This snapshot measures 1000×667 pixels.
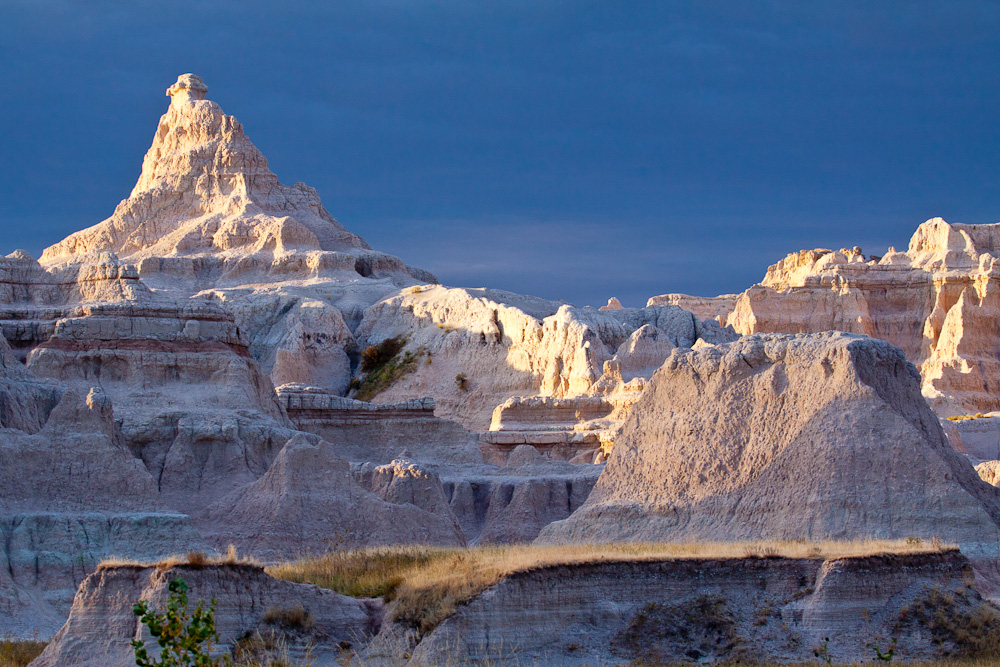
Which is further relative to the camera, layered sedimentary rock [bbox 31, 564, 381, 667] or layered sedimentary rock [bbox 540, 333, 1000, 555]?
layered sedimentary rock [bbox 540, 333, 1000, 555]

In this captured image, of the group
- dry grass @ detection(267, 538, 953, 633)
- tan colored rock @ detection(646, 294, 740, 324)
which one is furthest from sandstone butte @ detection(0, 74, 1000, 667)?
tan colored rock @ detection(646, 294, 740, 324)

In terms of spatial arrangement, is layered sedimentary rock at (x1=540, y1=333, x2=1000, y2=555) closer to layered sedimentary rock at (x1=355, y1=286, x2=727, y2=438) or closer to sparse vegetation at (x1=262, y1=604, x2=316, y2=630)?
sparse vegetation at (x1=262, y1=604, x2=316, y2=630)

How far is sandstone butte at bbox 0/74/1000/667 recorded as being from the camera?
17.2 meters

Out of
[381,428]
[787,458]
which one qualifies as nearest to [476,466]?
[381,428]

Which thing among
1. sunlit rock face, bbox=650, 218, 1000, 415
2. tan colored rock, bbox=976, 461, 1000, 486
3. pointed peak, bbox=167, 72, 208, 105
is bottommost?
tan colored rock, bbox=976, 461, 1000, 486

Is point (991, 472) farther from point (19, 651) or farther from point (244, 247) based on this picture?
point (244, 247)

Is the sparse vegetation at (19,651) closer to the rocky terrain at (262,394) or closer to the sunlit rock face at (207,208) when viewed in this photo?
the rocky terrain at (262,394)

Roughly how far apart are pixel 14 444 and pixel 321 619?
10938 mm

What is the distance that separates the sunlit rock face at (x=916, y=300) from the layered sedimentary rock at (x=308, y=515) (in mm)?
53837

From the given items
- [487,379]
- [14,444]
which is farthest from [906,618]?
[487,379]

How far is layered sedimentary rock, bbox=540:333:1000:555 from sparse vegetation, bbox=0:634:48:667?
25.4 feet

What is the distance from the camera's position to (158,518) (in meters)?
25.7

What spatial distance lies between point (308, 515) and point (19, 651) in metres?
9.79

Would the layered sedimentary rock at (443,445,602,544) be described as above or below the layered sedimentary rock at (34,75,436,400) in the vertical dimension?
below
